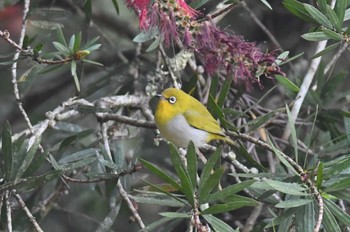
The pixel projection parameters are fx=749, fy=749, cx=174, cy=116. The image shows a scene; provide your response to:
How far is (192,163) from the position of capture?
59.2 inches

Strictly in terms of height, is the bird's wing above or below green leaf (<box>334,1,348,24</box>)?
below

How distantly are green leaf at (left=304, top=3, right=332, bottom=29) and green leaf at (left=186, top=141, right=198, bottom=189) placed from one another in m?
0.45

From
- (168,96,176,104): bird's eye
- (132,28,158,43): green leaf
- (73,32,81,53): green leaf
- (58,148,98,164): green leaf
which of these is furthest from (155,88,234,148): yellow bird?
(73,32,81,53): green leaf

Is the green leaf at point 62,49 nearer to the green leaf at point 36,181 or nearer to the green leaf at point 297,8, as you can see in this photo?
the green leaf at point 36,181

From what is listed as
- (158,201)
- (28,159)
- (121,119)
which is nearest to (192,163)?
(158,201)

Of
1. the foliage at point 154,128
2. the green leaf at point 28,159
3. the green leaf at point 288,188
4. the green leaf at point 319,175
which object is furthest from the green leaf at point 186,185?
the green leaf at point 28,159

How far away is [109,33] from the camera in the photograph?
126 inches

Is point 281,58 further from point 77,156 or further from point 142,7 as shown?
point 77,156

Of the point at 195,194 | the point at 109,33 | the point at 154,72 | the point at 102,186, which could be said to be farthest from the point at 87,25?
the point at 195,194

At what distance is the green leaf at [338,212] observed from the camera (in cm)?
154

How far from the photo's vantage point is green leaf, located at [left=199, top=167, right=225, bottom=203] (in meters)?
1.48

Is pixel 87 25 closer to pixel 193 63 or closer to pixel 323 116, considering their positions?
pixel 193 63

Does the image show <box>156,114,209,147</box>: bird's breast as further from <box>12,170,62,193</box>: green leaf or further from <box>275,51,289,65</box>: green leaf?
<box>12,170,62,193</box>: green leaf

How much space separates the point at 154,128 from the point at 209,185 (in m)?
0.74
